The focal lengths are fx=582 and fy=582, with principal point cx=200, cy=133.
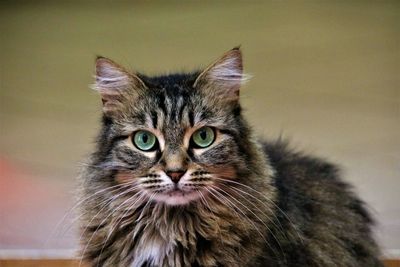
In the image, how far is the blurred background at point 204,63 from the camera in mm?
2529

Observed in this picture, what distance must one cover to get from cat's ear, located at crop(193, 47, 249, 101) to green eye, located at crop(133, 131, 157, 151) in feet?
0.61

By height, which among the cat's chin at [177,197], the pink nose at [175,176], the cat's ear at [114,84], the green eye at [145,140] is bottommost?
the cat's chin at [177,197]

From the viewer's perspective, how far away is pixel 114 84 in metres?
1.53

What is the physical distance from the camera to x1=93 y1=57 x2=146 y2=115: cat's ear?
59.6 inches

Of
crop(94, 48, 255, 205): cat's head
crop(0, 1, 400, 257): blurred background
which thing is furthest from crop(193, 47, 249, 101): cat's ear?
crop(0, 1, 400, 257): blurred background

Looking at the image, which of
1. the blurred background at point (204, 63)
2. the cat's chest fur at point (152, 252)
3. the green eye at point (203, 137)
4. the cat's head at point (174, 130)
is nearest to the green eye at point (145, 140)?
the cat's head at point (174, 130)

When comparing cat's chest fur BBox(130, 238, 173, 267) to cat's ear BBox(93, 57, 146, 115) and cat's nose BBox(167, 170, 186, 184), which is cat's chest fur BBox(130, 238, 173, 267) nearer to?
cat's nose BBox(167, 170, 186, 184)

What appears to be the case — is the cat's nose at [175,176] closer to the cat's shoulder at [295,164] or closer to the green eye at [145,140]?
the green eye at [145,140]

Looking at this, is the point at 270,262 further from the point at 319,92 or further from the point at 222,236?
the point at 319,92

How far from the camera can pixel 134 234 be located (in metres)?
1.48

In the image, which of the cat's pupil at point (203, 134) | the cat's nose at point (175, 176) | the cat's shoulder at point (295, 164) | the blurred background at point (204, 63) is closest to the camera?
the cat's nose at point (175, 176)

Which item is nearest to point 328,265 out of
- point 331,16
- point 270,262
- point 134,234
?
point 270,262

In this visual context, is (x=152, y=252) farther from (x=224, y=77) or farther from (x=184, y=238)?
(x=224, y=77)

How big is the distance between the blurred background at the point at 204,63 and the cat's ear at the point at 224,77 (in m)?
0.95
